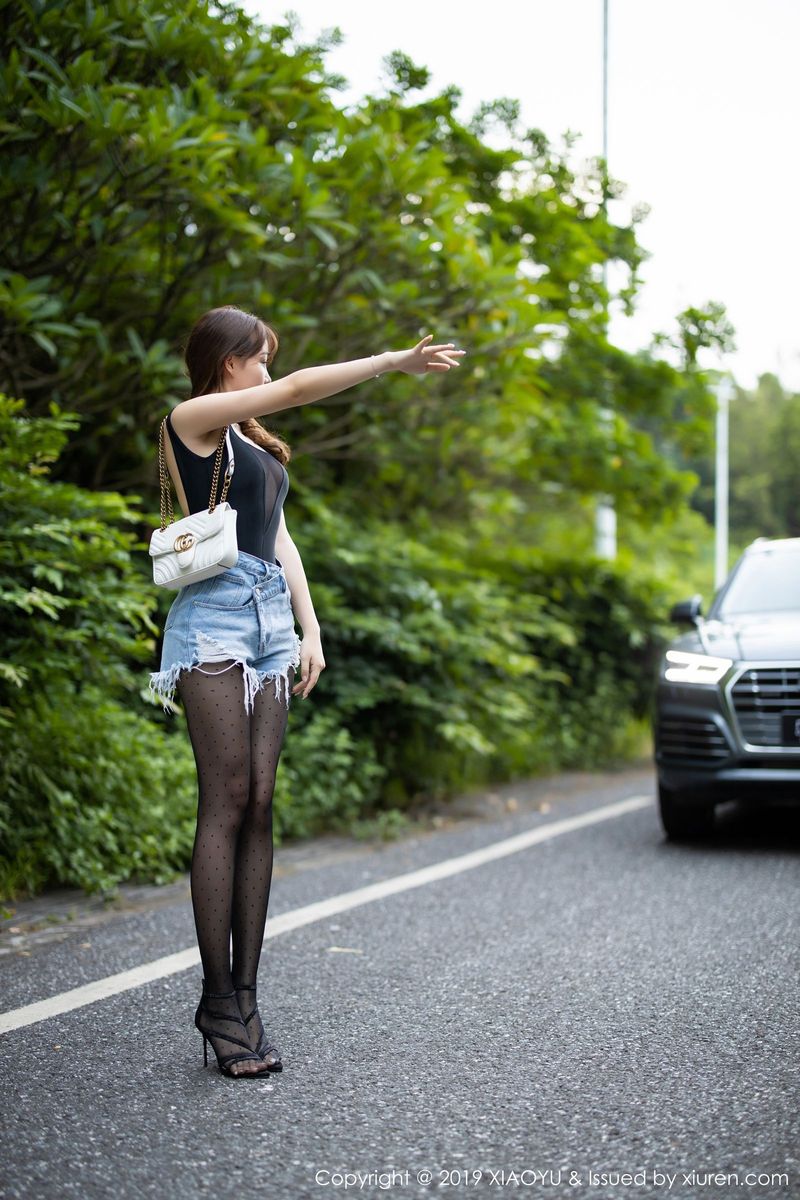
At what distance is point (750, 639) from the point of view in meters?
6.73

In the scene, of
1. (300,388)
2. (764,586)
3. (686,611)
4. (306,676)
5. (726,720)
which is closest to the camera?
(300,388)

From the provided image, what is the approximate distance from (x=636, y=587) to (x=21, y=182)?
665cm

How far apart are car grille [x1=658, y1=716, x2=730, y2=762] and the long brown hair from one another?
12.6 ft

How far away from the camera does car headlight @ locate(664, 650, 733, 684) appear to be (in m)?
6.62

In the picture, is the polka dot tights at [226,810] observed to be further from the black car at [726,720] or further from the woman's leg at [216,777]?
the black car at [726,720]

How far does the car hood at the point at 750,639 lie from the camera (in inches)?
257

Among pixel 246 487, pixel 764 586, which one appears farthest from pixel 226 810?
pixel 764 586

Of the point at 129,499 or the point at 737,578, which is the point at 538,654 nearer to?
the point at 737,578

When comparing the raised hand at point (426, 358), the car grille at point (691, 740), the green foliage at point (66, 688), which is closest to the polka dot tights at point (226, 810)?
the raised hand at point (426, 358)

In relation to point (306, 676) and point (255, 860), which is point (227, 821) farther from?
point (306, 676)

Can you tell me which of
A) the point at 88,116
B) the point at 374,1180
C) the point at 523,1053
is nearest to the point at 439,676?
the point at 88,116

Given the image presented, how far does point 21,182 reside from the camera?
19.6 ft

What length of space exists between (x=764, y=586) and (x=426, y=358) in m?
4.84

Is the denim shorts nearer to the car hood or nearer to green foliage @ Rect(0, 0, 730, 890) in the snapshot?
green foliage @ Rect(0, 0, 730, 890)
